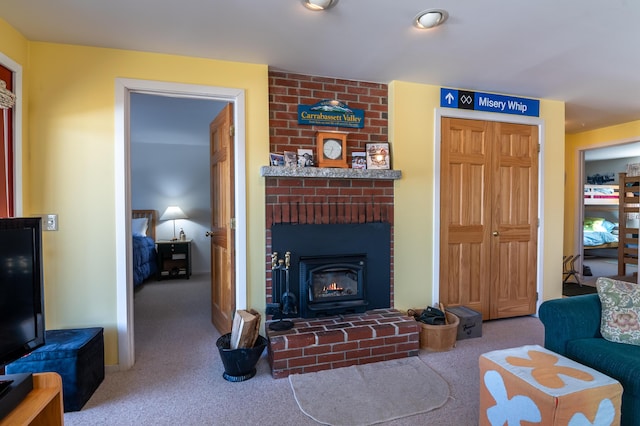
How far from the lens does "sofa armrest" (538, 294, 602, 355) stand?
200 centimetres

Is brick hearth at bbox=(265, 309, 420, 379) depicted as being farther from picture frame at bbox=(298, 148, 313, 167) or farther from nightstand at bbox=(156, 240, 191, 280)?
nightstand at bbox=(156, 240, 191, 280)

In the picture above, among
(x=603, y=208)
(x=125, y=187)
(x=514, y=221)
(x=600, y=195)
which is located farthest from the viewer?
(x=603, y=208)

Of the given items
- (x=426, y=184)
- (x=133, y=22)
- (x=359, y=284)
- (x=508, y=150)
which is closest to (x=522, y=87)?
(x=508, y=150)

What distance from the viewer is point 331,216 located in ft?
9.57

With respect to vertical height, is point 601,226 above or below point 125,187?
below

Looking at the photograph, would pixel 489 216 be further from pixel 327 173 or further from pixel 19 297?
pixel 19 297

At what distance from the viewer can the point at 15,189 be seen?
213 centimetres

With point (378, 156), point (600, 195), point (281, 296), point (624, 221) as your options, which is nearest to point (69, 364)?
point (281, 296)

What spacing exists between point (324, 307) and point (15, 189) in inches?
89.5

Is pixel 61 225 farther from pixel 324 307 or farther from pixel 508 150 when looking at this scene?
pixel 508 150

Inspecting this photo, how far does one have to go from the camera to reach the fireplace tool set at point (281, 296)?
2.59m

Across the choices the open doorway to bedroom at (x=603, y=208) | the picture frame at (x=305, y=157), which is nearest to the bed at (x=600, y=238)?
the open doorway to bedroom at (x=603, y=208)

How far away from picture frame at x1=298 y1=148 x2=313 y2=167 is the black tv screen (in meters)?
1.78

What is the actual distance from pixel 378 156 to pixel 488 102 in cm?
131
